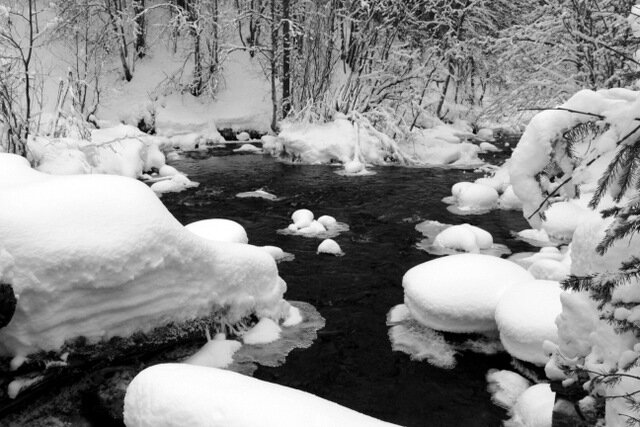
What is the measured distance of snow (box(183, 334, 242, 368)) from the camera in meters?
5.57

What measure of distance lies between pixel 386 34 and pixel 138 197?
1875cm

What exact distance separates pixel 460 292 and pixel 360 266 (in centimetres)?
266

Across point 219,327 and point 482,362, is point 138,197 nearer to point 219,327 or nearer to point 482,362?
point 219,327

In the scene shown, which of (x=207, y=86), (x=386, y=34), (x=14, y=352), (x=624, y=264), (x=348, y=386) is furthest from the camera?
(x=207, y=86)

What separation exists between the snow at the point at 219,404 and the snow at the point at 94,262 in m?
1.56

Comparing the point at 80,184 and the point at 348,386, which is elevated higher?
the point at 80,184

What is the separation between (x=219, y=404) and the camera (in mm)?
3102

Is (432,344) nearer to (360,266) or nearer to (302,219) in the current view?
(360,266)

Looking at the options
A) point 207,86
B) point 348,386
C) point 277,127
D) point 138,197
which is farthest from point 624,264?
point 207,86

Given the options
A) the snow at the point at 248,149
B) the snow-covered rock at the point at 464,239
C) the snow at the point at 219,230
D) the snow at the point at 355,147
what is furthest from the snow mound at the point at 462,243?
the snow at the point at 248,149

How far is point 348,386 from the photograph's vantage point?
550cm

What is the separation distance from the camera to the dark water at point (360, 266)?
5336 millimetres

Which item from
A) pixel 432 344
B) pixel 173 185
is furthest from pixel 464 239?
pixel 173 185

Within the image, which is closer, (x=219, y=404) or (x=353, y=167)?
(x=219, y=404)
